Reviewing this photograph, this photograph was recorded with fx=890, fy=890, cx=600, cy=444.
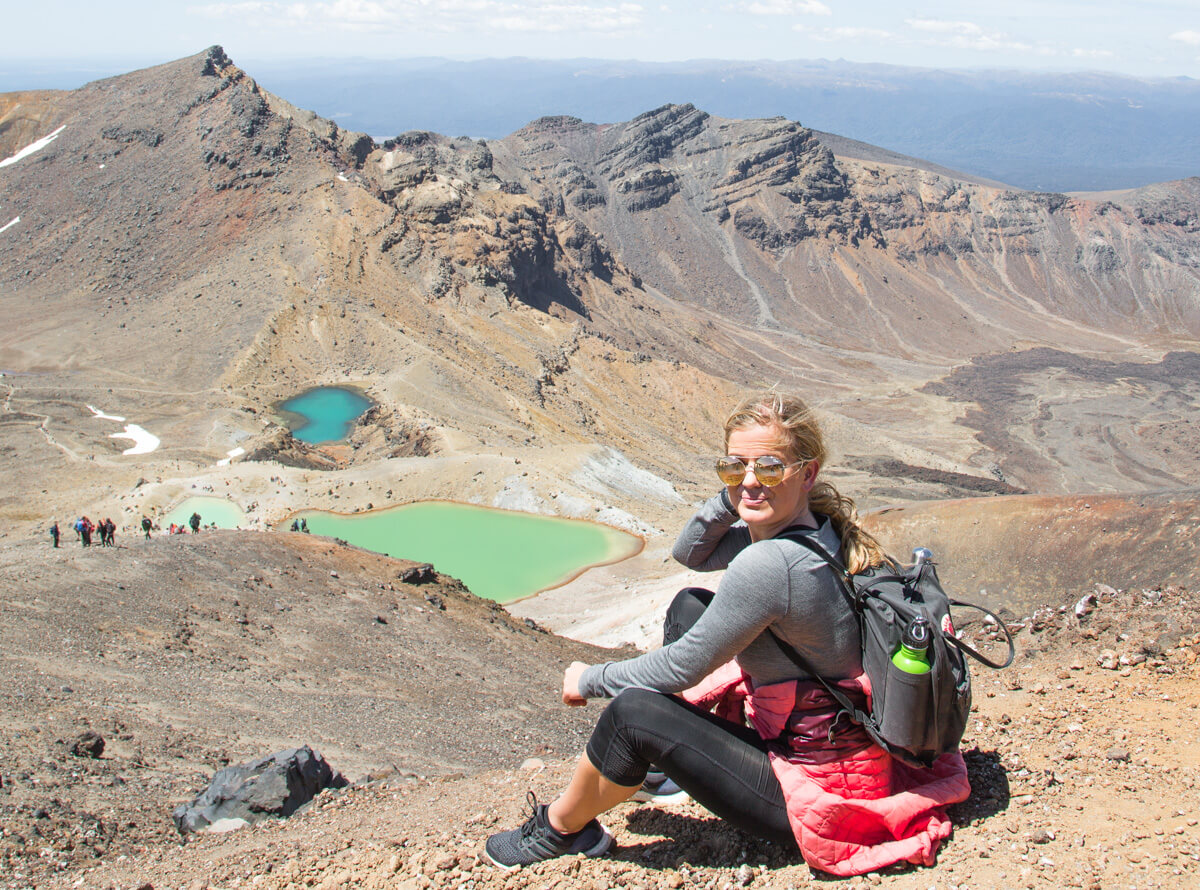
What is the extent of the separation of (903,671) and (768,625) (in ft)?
2.03

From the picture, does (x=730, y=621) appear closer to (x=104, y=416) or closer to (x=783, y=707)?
(x=783, y=707)

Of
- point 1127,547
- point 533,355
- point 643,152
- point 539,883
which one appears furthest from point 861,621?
point 643,152

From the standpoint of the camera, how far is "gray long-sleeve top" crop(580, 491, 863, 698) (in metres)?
4.04

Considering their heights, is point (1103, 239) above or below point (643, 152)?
below

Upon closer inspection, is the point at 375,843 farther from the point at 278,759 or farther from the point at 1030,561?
the point at 1030,561

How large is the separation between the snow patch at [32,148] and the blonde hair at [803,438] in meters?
85.5

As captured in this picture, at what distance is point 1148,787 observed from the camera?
16.4ft

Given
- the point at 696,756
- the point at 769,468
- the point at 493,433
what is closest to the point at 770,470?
the point at 769,468

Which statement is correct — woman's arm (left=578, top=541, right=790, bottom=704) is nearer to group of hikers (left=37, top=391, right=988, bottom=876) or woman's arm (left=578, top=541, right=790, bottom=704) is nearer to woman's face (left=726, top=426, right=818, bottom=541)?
group of hikers (left=37, top=391, right=988, bottom=876)

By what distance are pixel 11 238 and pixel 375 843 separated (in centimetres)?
7392

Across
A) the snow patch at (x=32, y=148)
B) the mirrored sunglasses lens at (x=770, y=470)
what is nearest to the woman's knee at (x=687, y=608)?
the mirrored sunglasses lens at (x=770, y=470)

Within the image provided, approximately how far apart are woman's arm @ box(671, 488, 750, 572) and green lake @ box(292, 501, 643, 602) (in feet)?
63.7

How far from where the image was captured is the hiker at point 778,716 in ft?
13.7

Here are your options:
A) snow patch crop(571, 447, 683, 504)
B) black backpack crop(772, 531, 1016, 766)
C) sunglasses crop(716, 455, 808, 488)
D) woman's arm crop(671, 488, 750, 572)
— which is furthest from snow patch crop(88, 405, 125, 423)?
black backpack crop(772, 531, 1016, 766)
